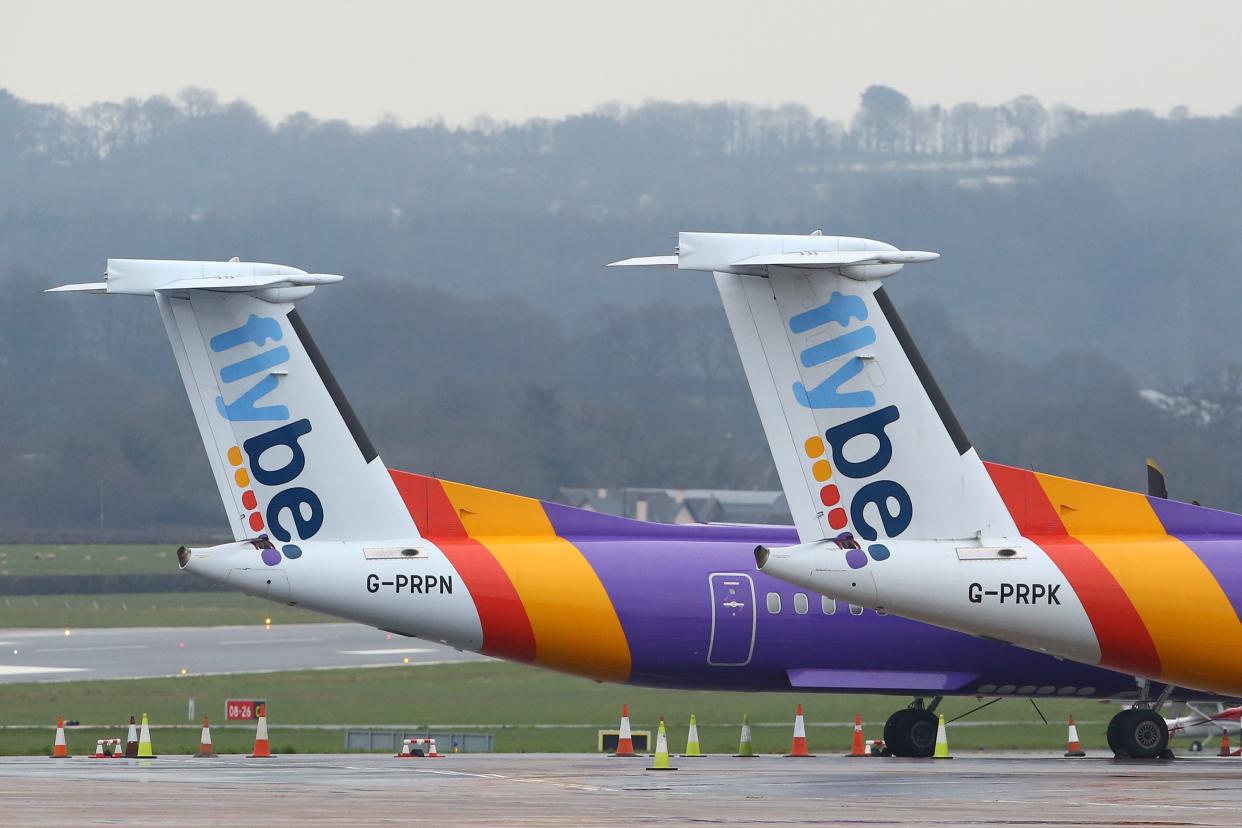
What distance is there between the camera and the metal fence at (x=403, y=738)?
35125 mm

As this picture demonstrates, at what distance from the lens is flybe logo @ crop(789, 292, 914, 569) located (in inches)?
981

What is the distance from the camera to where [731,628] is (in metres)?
29.2

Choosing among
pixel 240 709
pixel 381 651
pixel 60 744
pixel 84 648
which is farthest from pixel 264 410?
pixel 381 651

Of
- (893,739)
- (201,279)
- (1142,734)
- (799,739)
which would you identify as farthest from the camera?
(799,739)

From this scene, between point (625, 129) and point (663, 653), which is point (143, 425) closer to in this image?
point (663, 653)

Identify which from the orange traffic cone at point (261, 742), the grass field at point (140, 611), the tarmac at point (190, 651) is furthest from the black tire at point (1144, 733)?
the grass field at point (140, 611)

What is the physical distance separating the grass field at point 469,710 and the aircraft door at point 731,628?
688 cm

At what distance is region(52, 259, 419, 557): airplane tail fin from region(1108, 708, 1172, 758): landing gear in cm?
1062

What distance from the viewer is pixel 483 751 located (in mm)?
34281

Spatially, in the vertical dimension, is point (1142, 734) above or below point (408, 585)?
below

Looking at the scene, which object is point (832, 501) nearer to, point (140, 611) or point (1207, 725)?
point (1207, 725)

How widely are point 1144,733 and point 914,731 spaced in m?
3.53

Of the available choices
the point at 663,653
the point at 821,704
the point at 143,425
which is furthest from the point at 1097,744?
the point at 143,425

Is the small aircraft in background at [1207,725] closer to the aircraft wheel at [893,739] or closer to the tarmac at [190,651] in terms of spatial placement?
the aircraft wheel at [893,739]
